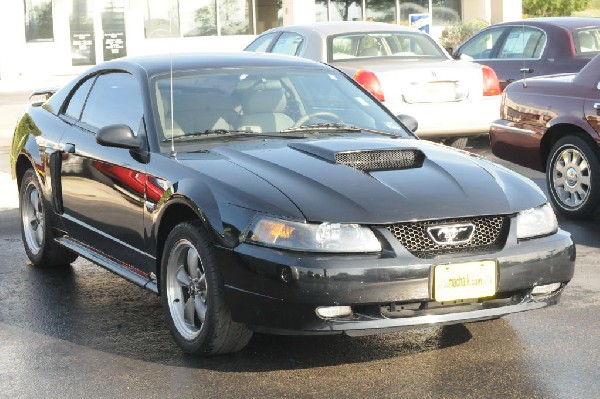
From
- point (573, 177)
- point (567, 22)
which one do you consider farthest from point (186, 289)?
point (567, 22)

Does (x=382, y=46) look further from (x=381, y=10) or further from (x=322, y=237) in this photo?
(x=381, y=10)

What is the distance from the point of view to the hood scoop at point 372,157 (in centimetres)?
601

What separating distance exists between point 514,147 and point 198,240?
17.6 ft

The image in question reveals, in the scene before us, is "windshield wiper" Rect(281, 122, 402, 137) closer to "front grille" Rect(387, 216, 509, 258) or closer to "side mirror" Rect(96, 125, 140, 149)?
"side mirror" Rect(96, 125, 140, 149)

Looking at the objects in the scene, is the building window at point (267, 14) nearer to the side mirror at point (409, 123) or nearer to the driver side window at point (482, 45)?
the driver side window at point (482, 45)

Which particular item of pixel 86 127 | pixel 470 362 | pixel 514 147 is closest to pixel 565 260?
pixel 470 362

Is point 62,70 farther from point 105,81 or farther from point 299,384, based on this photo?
point 299,384

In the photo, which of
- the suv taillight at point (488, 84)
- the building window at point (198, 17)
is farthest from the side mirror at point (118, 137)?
the building window at point (198, 17)

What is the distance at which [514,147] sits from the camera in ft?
34.6

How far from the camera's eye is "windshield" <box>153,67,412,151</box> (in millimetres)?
6641

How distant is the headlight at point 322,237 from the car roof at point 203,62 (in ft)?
6.07

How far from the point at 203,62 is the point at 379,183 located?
179 centimetres

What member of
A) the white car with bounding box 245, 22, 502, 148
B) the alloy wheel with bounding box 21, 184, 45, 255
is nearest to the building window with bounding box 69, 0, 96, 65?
the white car with bounding box 245, 22, 502, 148

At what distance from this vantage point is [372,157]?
6.07m
